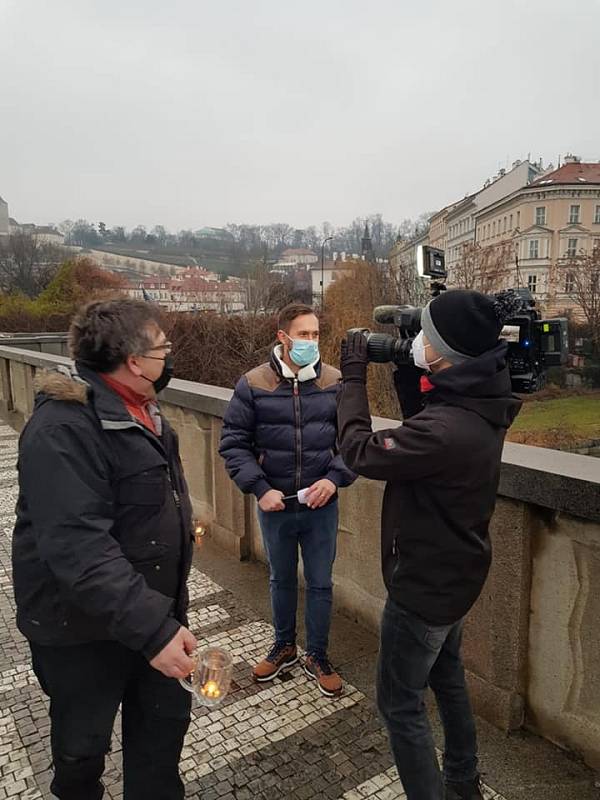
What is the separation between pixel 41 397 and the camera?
5.90 ft

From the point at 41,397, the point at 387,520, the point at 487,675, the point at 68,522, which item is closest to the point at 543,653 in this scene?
the point at 487,675

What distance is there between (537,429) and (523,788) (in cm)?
3052

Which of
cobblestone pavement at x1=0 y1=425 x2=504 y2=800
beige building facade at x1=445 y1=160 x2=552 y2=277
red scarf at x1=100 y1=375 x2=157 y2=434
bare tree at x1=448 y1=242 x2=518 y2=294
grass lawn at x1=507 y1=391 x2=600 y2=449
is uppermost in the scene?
beige building facade at x1=445 y1=160 x2=552 y2=277

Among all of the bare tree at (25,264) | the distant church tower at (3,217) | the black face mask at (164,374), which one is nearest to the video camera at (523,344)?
the black face mask at (164,374)

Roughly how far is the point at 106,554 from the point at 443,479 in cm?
106

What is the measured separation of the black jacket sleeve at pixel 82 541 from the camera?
167 cm

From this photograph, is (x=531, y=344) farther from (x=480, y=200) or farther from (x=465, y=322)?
(x=480, y=200)

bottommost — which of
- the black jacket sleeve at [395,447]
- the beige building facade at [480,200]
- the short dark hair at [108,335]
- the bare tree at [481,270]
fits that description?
the black jacket sleeve at [395,447]

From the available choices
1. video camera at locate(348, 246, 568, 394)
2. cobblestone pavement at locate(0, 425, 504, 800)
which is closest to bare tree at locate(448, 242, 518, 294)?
cobblestone pavement at locate(0, 425, 504, 800)

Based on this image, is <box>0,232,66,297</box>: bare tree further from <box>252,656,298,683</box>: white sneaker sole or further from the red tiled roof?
<box>252,656,298,683</box>: white sneaker sole

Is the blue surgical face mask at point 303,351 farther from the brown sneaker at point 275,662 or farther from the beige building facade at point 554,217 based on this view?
the beige building facade at point 554,217

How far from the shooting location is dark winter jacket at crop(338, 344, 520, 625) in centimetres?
190

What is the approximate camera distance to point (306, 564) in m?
3.19

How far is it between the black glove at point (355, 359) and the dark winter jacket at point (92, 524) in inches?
28.4
